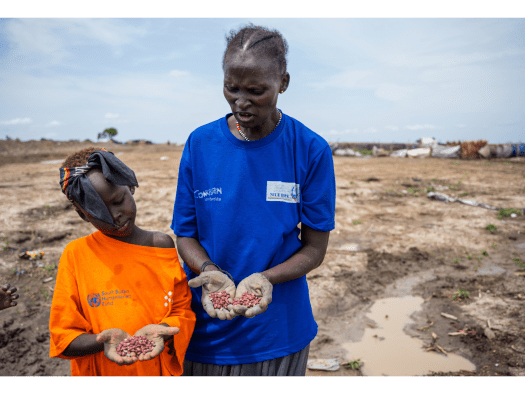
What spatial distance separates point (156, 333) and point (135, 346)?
0.10 meters

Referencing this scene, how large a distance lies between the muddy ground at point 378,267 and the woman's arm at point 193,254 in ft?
8.36

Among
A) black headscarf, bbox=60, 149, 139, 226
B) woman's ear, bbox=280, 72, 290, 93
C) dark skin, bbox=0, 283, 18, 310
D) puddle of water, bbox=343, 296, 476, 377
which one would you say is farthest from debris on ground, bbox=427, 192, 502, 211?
dark skin, bbox=0, 283, 18, 310

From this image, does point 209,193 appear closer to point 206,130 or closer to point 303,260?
point 206,130

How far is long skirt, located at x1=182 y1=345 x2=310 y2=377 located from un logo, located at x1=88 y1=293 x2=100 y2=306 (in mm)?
529

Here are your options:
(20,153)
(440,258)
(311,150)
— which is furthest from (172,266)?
(20,153)

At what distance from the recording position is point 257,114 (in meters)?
1.49

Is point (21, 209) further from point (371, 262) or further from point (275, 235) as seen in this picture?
point (275, 235)

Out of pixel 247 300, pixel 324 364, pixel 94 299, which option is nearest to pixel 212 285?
pixel 247 300

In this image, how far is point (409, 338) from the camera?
4.07 meters

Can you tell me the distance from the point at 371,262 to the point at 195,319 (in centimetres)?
478

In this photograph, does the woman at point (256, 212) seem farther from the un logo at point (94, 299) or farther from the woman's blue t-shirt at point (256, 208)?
the un logo at point (94, 299)

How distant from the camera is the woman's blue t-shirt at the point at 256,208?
1533 mm

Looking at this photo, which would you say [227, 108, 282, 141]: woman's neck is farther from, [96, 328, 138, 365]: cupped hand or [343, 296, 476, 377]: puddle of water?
[343, 296, 476, 377]: puddle of water

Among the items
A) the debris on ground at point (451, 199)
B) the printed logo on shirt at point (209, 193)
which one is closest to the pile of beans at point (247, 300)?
the printed logo on shirt at point (209, 193)
